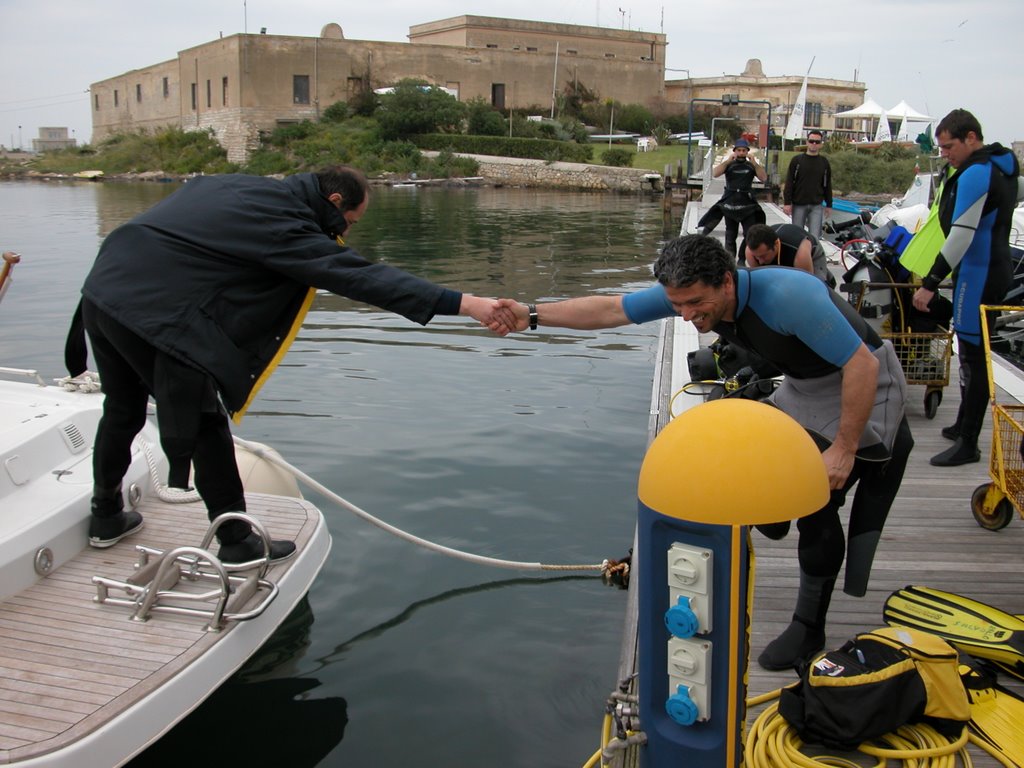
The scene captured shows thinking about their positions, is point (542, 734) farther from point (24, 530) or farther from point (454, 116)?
point (454, 116)

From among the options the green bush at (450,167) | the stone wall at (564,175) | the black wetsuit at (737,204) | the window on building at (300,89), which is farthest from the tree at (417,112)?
the black wetsuit at (737,204)

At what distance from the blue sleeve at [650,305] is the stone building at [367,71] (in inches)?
2975

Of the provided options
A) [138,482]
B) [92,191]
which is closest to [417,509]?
[138,482]

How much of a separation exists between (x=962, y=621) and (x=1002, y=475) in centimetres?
128

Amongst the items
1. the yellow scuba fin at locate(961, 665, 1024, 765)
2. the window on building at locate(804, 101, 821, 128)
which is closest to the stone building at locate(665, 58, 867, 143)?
the window on building at locate(804, 101, 821, 128)

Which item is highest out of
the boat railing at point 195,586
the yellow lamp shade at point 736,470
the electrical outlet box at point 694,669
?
the yellow lamp shade at point 736,470

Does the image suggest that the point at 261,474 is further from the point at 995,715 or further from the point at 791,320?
the point at 995,715

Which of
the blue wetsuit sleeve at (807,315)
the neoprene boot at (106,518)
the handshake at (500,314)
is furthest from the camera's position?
the handshake at (500,314)

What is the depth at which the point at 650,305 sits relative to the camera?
12.5ft

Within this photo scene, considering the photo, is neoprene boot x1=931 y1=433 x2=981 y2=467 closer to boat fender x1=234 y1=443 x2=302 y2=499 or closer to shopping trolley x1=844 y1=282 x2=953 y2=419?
shopping trolley x1=844 y1=282 x2=953 y2=419

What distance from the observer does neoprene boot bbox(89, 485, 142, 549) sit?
450 cm

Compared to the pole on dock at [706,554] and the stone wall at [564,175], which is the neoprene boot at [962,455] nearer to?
the pole on dock at [706,554]

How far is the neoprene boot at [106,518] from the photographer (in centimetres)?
450

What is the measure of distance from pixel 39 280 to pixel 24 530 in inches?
687
